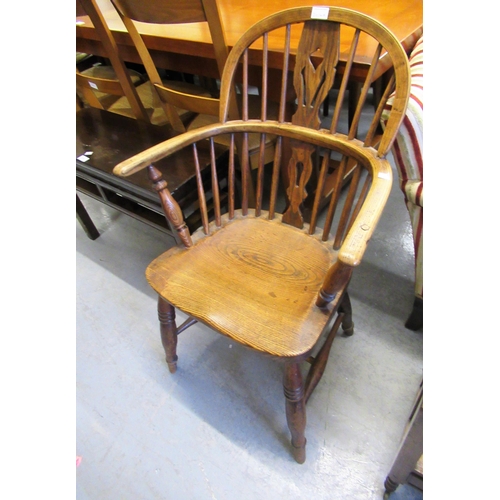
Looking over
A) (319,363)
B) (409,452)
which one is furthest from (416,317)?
(409,452)

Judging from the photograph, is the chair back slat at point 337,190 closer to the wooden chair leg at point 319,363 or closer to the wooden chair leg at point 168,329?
the wooden chair leg at point 319,363

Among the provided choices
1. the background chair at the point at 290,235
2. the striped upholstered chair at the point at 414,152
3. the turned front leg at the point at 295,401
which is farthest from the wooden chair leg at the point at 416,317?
the turned front leg at the point at 295,401

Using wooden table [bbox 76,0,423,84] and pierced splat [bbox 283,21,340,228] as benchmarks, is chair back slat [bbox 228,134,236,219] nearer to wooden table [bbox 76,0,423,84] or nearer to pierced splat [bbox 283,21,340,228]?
pierced splat [bbox 283,21,340,228]

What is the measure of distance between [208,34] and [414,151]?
0.82 metres

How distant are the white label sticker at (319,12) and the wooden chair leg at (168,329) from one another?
806 mm

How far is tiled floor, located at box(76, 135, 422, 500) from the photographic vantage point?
891 mm

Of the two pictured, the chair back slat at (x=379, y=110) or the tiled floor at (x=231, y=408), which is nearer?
the chair back slat at (x=379, y=110)

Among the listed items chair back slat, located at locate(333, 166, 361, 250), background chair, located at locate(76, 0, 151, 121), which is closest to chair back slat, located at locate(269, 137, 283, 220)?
chair back slat, located at locate(333, 166, 361, 250)

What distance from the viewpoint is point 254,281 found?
0.81 m

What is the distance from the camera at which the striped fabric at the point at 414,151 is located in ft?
2.56

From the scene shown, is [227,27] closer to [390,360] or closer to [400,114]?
[400,114]

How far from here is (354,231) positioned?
51 centimetres

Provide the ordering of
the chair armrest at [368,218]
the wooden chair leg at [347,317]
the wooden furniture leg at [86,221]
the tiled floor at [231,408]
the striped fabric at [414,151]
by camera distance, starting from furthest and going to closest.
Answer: the wooden furniture leg at [86,221] → the wooden chair leg at [347,317] → the tiled floor at [231,408] → the striped fabric at [414,151] → the chair armrest at [368,218]
